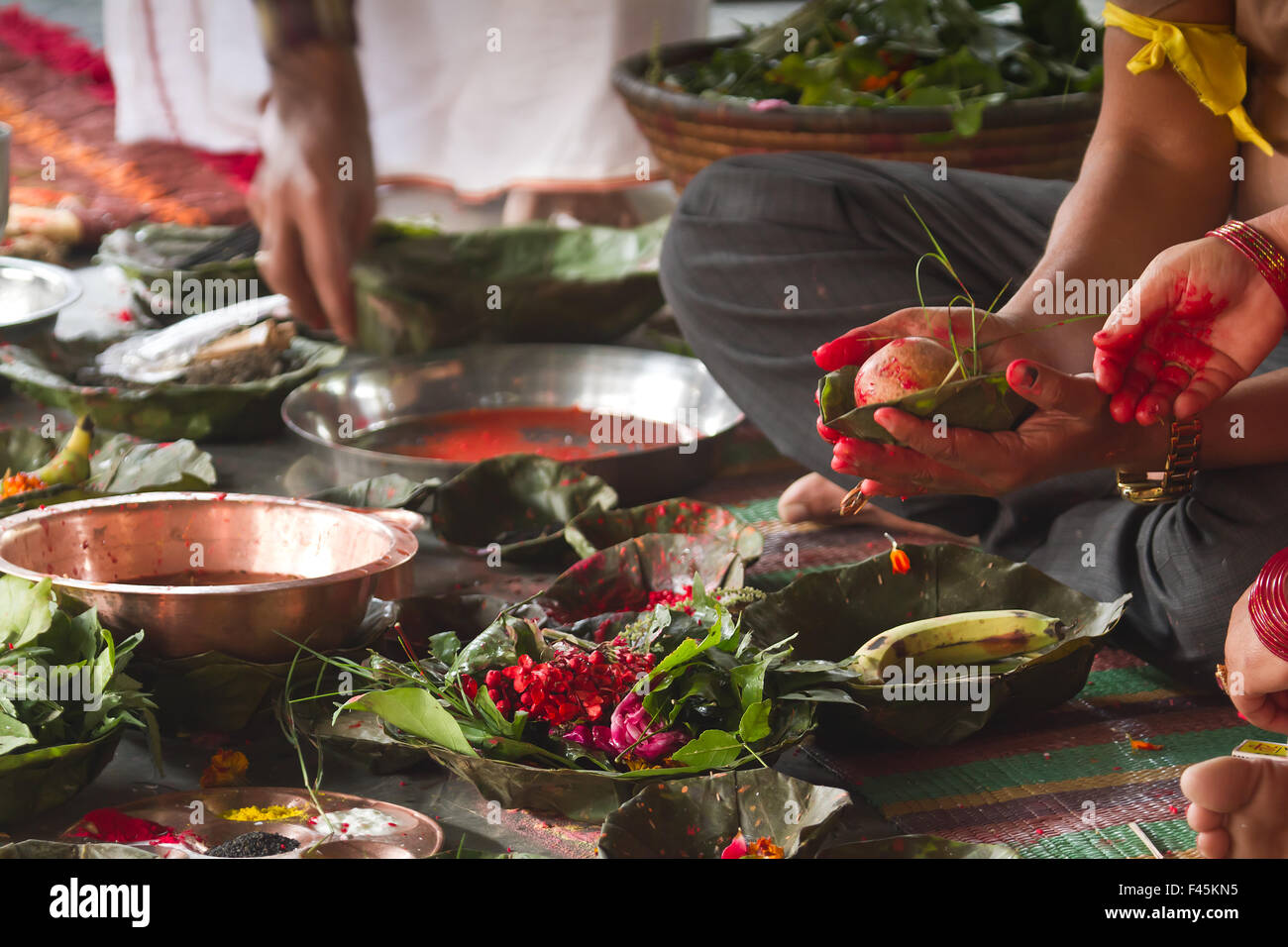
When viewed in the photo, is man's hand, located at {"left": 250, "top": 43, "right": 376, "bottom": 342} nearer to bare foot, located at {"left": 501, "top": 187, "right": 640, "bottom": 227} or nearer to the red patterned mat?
the red patterned mat

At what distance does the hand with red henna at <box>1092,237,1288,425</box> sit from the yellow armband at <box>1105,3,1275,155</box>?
390 millimetres

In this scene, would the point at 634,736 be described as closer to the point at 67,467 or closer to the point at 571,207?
the point at 67,467

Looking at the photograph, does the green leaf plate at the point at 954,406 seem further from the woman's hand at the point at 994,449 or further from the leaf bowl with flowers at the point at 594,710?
the leaf bowl with flowers at the point at 594,710

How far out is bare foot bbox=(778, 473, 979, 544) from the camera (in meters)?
2.17

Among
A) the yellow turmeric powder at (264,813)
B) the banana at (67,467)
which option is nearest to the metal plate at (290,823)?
the yellow turmeric powder at (264,813)

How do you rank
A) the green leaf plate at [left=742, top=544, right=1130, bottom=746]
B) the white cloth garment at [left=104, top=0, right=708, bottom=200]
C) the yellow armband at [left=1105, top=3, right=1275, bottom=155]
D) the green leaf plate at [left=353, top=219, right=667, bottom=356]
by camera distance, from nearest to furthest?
the green leaf plate at [left=742, top=544, right=1130, bottom=746] → the yellow armband at [left=1105, top=3, right=1275, bottom=155] → the green leaf plate at [left=353, top=219, right=667, bottom=356] → the white cloth garment at [left=104, top=0, right=708, bottom=200]

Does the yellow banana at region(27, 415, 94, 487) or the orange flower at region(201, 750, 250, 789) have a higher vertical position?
the yellow banana at region(27, 415, 94, 487)

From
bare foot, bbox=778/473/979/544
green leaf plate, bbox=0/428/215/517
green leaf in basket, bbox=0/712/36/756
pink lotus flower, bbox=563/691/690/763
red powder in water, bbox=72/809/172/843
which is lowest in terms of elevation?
bare foot, bbox=778/473/979/544

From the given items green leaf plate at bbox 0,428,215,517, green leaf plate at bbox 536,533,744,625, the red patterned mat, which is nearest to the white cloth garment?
the red patterned mat

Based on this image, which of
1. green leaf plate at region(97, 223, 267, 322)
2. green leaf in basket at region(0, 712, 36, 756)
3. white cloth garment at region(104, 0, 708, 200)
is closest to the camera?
green leaf in basket at region(0, 712, 36, 756)

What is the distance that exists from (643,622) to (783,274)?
76 cm

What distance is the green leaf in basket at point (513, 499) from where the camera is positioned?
208cm

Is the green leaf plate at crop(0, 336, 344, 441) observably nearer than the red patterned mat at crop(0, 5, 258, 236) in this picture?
Yes

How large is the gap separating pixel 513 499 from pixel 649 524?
0.89 feet
